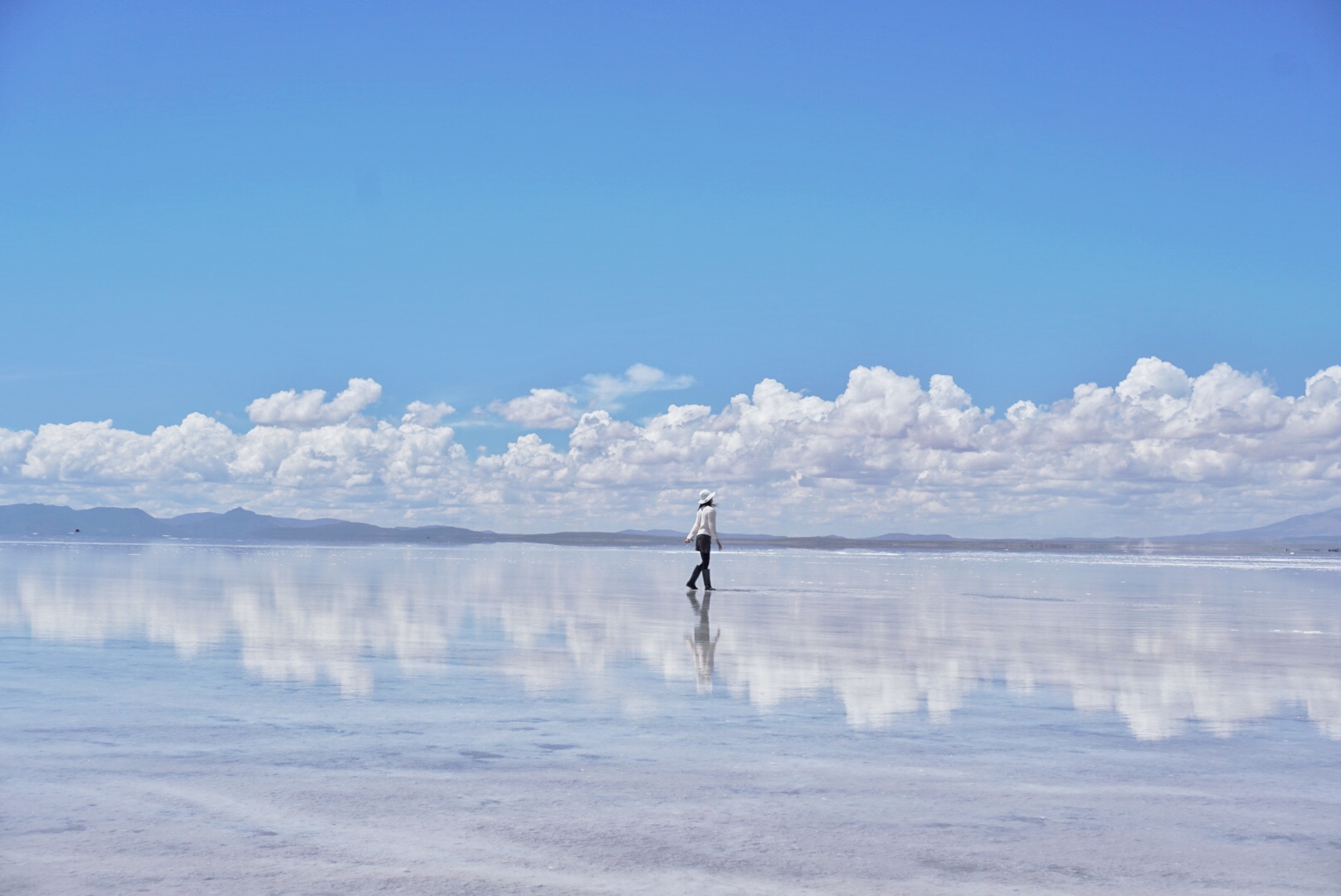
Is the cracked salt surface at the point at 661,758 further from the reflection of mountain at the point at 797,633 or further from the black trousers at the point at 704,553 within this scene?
the black trousers at the point at 704,553

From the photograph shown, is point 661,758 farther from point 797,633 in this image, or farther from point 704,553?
point 704,553

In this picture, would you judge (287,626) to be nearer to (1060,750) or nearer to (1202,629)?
(1060,750)

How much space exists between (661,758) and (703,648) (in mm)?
6240

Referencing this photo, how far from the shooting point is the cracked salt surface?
488 centimetres

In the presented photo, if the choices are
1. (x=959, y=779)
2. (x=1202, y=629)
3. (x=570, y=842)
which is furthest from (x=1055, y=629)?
(x=570, y=842)

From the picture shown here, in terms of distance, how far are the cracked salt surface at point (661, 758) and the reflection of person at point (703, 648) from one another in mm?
96

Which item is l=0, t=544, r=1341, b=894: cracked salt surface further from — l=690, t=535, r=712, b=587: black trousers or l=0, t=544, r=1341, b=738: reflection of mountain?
l=690, t=535, r=712, b=587: black trousers

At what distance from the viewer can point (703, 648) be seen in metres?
13.3

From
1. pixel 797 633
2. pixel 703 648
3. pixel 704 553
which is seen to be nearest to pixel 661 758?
pixel 703 648

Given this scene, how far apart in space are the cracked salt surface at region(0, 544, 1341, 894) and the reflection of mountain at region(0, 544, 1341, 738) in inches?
3.9

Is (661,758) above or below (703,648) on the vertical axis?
above

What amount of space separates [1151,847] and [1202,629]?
41.1ft

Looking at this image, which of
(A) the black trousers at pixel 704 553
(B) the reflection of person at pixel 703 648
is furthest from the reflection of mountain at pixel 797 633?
(A) the black trousers at pixel 704 553

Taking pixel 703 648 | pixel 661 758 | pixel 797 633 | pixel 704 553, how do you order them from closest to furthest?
pixel 661 758 < pixel 703 648 < pixel 797 633 < pixel 704 553
